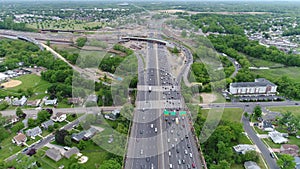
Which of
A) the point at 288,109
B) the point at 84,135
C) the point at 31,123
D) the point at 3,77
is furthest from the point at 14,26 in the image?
the point at 288,109

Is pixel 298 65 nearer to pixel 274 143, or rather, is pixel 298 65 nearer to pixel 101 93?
pixel 274 143

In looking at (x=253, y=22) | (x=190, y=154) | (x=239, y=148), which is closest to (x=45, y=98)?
(x=190, y=154)

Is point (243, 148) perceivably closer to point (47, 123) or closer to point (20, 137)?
point (47, 123)

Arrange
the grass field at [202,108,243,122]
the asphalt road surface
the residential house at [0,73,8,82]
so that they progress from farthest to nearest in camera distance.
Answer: the residential house at [0,73,8,82]
the grass field at [202,108,243,122]
the asphalt road surface

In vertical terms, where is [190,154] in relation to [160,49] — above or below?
below

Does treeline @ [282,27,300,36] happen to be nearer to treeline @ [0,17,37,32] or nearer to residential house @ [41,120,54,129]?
residential house @ [41,120,54,129]

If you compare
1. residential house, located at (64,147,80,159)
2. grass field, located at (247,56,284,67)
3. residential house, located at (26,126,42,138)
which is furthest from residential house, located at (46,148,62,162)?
grass field, located at (247,56,284,67)
